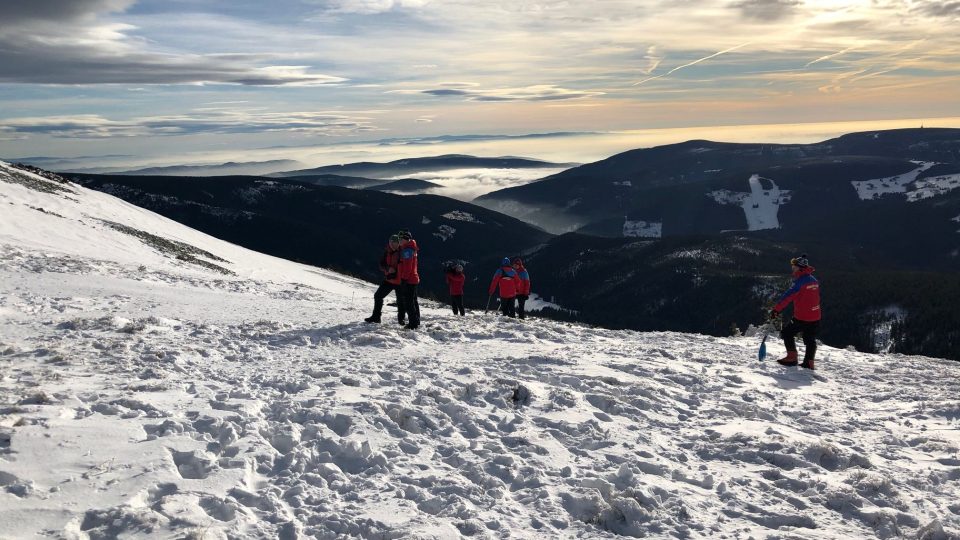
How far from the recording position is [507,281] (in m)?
20.6

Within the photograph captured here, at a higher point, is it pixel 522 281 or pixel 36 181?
pixel 36 181

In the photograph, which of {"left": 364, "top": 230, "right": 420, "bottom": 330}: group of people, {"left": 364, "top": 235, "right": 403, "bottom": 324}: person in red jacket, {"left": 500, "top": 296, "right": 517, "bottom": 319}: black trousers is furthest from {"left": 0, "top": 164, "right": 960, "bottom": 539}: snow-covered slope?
{"left": 500, "top": 296, "right": 517, "bottom": 319}: black trousers

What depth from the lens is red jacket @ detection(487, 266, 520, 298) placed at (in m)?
20.4

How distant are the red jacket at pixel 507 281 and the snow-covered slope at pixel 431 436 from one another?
578 centimetres

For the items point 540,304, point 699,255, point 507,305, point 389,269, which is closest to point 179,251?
point 507,305

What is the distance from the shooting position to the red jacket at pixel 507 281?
2038 centimetres

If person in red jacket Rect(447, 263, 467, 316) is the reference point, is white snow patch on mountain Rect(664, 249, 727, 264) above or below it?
below

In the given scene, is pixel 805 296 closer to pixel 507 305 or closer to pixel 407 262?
pixel 407 262

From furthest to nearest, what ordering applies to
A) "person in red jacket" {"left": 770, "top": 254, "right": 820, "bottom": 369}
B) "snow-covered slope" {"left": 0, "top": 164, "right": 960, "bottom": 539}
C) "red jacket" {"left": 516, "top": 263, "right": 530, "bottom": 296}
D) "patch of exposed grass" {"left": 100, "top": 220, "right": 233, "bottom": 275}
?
"patch of exposed grass" {"left": 100, "top": 220, "right": 233, "bottom": 275} → "red jacket" {"left": 516, "top": 263, "right": 530, "bottom": 296} → "person in red jacket" {"left": 770, "top": 254, "right": 820, "bottom": 369} → "snow-covered slope" {"left": 0, "top": 164, "right": 960, "bottom": 539}

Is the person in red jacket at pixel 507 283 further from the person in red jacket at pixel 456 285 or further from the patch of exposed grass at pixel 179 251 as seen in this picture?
the patch of exposed grass at pixel 179 251

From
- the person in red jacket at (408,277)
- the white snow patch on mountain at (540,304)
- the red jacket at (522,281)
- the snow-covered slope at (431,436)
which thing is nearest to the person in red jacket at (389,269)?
the person in red jacket at (408,277)

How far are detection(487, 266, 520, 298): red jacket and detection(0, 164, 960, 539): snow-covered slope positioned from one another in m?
5.78

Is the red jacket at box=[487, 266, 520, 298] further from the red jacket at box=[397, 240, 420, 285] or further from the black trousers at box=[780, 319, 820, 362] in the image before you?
the black trousers at box=[780, 319, 820, 362]

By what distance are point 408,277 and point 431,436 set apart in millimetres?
7404
